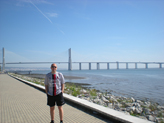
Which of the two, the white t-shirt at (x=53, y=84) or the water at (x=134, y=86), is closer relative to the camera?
the white t-shirt at (x=53, y=84)

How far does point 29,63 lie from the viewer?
8588cm

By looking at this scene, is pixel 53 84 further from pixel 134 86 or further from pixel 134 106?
pixel 134 86

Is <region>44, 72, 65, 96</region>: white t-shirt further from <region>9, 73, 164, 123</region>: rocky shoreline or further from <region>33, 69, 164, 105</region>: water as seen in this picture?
<region>33, 69, 164, 105</region>: water

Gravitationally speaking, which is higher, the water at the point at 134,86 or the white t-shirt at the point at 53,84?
the white t-shirt at the point at 53,84

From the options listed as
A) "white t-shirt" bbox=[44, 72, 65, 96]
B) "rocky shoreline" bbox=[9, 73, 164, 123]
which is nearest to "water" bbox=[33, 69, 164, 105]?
"rocky shoreline" bbox=[9, 73, 164, 123]

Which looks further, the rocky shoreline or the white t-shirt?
the rocky shoreline

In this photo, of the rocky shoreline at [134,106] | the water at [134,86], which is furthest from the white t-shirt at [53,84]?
the water at [134,86]

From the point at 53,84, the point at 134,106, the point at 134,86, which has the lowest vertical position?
the point at 134,86

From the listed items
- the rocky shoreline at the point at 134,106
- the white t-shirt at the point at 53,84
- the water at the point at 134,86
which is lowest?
the water at the point at 134,86

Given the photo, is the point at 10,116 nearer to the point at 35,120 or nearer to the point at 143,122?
the point at 35,120

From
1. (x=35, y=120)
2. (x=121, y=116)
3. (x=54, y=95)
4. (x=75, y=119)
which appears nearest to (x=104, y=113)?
(x=121, y=116)

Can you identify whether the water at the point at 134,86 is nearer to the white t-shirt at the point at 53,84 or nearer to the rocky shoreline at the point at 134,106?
the rocky shoreline at the point at 134,106

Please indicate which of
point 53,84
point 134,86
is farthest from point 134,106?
point 134,86

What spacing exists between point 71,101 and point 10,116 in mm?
2326
